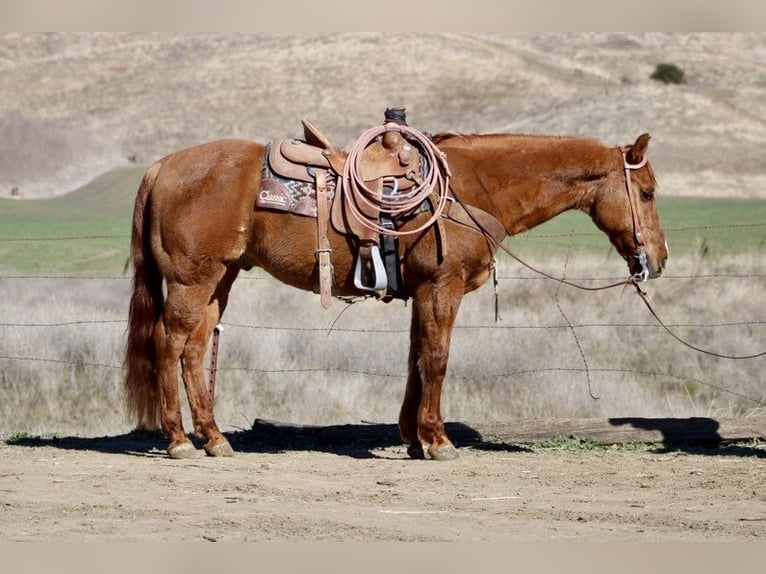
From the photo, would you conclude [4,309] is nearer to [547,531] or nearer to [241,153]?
[241,153]

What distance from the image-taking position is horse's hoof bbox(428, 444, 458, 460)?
845 centimetres

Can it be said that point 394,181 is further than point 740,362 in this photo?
No

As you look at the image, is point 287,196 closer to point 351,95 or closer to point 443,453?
point 443,453

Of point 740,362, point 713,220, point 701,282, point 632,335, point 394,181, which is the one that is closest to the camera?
point 394,181

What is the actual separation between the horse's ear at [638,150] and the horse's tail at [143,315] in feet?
10.4

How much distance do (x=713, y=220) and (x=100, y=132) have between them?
32041mm

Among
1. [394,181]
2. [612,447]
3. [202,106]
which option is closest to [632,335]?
[612,447]

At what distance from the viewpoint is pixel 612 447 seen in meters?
8.94

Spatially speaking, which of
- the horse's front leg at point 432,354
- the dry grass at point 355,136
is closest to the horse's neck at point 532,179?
the horse's front leg at point 432,354

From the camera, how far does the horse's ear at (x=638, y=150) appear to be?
8.26m

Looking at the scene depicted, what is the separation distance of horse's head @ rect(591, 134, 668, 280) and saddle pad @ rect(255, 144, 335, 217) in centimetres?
196

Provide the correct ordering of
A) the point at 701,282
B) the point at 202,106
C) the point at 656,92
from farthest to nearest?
the point at 202,106 → the point at 656,92 → the point at 701,282

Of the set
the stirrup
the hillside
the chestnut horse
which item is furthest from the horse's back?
the hillside

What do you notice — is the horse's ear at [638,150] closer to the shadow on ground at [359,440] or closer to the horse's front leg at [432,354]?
the horse's front leg at [432,354]
